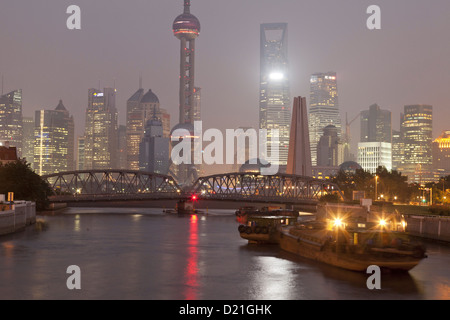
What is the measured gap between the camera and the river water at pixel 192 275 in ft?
110

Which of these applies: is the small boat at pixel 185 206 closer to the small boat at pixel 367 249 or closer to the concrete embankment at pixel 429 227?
the concrete embankment at pixel 429 227

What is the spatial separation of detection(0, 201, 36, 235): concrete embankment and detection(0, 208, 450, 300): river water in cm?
881

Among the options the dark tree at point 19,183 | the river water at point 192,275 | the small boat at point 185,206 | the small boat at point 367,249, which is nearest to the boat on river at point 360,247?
the small boat at point 367,249

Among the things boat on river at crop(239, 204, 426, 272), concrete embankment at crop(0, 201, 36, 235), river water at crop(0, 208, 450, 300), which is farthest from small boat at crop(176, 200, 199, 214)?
boat on river at crop(239, 204, 426, 272)

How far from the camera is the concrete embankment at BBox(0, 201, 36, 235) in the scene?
229 ft

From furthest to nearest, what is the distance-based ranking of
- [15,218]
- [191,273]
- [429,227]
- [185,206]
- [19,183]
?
1. [185,206]
2. [19,183]
3. [15,218]
4. [429,227]
5. [191,273]

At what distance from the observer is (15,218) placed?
7544 centimetres

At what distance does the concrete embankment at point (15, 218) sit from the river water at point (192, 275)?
347 inches

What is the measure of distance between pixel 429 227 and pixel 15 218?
46.3 metres

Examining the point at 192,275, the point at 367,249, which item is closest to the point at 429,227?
the point at 367,249

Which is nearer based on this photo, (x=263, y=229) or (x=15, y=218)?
(x=263, y=229)

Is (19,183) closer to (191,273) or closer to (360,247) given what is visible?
(191,273)

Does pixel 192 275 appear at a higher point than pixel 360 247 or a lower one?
lower
